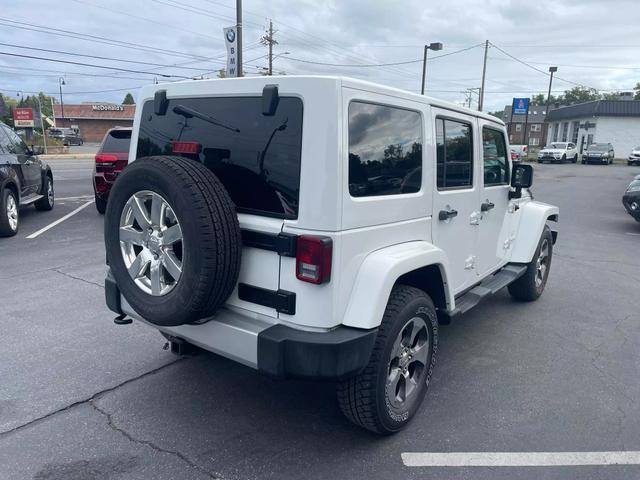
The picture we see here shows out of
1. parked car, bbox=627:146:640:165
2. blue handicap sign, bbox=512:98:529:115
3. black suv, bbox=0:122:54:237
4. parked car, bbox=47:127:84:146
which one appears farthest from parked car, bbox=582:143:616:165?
parked car, bbox=47:127:84:146

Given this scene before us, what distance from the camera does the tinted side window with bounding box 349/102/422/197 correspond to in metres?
2.74

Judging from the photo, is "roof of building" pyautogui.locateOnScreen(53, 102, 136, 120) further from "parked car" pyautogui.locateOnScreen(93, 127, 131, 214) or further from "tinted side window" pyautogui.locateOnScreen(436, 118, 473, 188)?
"tinted side window" pyautogui.locateOnScreen(436, 118, 473, 188)

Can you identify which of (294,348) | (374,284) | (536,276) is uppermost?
(374,284)

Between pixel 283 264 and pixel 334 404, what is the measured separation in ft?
4.29

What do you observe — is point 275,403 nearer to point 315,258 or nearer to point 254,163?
point 315,258

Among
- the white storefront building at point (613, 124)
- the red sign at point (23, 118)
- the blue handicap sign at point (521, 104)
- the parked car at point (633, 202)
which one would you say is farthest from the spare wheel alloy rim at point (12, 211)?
the white storefront building at point (613, 124)

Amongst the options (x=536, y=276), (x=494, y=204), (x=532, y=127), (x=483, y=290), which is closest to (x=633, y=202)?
(x=536, y=276)

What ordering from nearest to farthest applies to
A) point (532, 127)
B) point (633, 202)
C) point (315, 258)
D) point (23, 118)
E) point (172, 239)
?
1. point (315, 258)
2. point (172, 239)
3. point (633, 202)
4. point (23, 118)
5. point (532, 127)

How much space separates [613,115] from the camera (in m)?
49.3

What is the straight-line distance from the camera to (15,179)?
8.55 metres

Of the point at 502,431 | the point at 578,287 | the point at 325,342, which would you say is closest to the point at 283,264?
the point at 325,342

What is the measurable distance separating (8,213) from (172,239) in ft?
22.6

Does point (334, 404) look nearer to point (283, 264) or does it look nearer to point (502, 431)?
point (502, 431)

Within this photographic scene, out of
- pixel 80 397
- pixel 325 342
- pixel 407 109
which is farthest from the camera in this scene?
pixel 80 397
